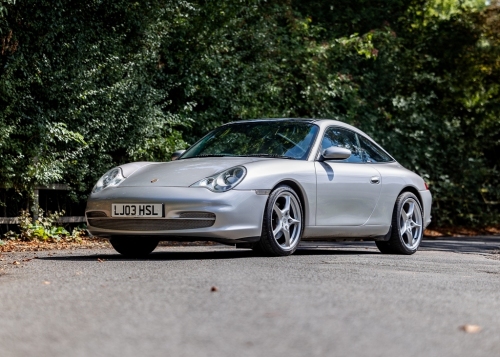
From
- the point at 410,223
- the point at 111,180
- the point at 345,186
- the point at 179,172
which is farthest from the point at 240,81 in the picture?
the point at 179,172

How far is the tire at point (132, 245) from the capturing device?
10.2m

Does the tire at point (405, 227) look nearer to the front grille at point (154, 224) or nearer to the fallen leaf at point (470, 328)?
the front grille at point (154, 224)

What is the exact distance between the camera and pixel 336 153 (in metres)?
10.3

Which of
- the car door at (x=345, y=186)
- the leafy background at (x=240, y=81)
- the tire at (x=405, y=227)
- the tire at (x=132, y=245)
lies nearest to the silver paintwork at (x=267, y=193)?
the car door at (x=345, y=186)

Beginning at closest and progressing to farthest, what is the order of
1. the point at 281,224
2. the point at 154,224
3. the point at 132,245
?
the point at 154,224 → the point at 281,224 → the point at 132,245

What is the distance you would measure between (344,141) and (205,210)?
8.25 ft

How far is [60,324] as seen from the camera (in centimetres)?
538

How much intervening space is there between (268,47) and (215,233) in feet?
33.6

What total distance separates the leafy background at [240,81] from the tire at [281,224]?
197 inches

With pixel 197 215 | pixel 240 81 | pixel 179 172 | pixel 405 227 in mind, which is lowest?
pixel 405 227

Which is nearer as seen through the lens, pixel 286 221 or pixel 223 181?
pixel 223 181

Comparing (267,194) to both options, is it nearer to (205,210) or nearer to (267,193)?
(267,193)

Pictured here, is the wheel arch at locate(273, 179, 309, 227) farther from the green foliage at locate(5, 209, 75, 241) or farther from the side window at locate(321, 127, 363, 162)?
the green foliage at locate(5, 209, 75, 241)

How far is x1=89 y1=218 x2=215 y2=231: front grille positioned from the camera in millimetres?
9352
